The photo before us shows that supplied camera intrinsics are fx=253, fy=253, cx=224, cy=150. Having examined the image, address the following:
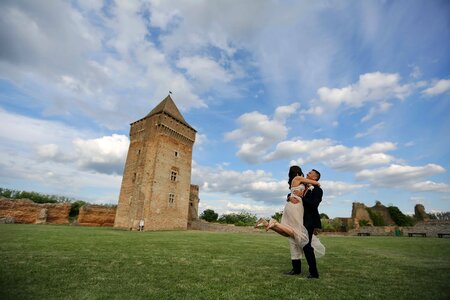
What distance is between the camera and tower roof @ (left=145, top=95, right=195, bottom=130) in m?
29.4

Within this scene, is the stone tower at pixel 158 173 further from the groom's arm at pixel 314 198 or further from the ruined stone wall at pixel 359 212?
the ruined stone wall at pixel 359 212

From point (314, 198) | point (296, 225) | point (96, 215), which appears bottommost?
point (96, 215)

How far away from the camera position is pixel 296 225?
470cm

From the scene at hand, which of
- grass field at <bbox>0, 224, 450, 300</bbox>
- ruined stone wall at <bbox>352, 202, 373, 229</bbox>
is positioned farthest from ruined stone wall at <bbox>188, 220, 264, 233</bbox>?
grass field at <bbox>0, 224, 450, 300</bbox>

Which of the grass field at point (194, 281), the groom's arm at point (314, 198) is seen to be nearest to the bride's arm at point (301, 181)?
the groom's arm at point (314, 198)

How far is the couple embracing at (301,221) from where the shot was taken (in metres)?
4.62

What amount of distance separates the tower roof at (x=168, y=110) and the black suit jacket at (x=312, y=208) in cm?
2569

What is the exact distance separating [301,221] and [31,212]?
36.8m

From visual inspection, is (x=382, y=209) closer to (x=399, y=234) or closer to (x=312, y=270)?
(x=399, y=234)

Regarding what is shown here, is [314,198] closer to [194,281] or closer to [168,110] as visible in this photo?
[194,281]

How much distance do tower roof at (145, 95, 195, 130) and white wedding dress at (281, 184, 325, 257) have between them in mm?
25548

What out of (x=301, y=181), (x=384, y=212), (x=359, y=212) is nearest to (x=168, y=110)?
(x=301, y=181)

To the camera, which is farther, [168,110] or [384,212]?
[384,212]

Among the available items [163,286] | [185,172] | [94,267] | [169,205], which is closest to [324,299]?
[163,286]
